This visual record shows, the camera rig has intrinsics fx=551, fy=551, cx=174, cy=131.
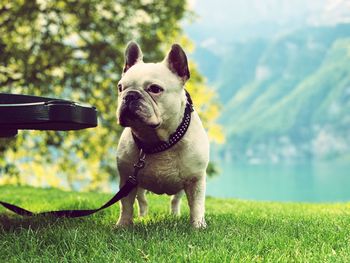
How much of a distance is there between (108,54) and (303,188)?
17919 centimetres

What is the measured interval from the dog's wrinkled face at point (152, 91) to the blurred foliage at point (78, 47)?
40.8ft

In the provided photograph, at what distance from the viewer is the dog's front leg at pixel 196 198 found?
5.39m

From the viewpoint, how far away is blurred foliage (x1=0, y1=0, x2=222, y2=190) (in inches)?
682

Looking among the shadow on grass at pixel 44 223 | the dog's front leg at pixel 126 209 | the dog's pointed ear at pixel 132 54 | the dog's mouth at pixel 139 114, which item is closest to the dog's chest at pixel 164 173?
the dog's front leg at pixel 126 209

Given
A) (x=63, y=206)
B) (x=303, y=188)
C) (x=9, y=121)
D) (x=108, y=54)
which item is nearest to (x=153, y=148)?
(x=9, y=121)

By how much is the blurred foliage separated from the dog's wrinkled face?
12.4 meters

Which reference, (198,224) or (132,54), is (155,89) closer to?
(132,54)

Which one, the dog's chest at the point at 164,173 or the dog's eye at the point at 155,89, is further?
the dog's chest at the point at 164,173

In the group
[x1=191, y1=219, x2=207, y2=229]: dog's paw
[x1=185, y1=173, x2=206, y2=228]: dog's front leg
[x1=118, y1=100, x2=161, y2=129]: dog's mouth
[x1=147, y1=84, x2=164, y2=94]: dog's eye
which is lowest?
[x1=191, y1=219, x2=207, y2=229]: dog's paw

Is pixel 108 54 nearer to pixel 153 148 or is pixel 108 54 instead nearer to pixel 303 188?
pixel 153 148

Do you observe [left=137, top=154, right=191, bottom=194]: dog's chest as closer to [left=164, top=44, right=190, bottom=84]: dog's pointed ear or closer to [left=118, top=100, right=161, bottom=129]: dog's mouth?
[left=118, top=100, right=161, bottom=129]: dog's mouth

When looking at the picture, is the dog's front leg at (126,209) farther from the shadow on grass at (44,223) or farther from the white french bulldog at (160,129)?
the shadow on grass at (44,223)

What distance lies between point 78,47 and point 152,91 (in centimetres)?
1395

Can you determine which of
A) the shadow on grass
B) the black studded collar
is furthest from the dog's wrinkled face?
the shadow on grass
